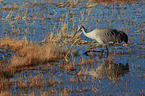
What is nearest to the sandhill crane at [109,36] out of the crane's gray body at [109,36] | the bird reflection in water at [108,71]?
the crane's gray body at [109,36]

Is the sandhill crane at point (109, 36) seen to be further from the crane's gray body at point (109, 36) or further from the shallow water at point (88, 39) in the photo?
the shallow water at point (88, 39)

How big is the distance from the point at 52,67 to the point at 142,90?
3095 mm

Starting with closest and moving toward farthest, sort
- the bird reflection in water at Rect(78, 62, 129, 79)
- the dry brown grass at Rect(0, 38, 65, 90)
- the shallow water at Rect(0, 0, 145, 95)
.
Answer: the shallow water at Rect(0, 0, 145, 95)
the bird reflection in water at Rect(78, 62, 129, 79)
the dry brown grass at Rect(0, 38, 65, 90)

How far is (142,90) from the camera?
7.37 metres

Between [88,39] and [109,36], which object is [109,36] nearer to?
[109,36]

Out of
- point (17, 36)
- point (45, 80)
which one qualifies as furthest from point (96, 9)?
point (45, 80)

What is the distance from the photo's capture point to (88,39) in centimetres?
1340

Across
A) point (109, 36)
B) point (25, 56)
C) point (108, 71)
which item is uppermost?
point (109, 36)

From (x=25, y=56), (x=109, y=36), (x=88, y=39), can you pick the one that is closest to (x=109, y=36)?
(x=109, y=36)

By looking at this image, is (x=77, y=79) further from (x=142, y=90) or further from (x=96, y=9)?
(x=96, y=9)

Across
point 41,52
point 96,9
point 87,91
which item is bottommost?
point 87,91

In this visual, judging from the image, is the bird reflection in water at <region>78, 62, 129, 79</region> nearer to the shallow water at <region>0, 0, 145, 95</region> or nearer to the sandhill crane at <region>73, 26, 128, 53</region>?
the shallow water at <region>0, 0, 145, 95</region>

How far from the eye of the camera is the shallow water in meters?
7.73

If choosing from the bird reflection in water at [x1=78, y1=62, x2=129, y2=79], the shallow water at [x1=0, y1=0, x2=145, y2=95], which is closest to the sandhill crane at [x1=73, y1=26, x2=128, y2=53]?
the shallow water at [x1=0, y1=0, x2=145, y2=95]
